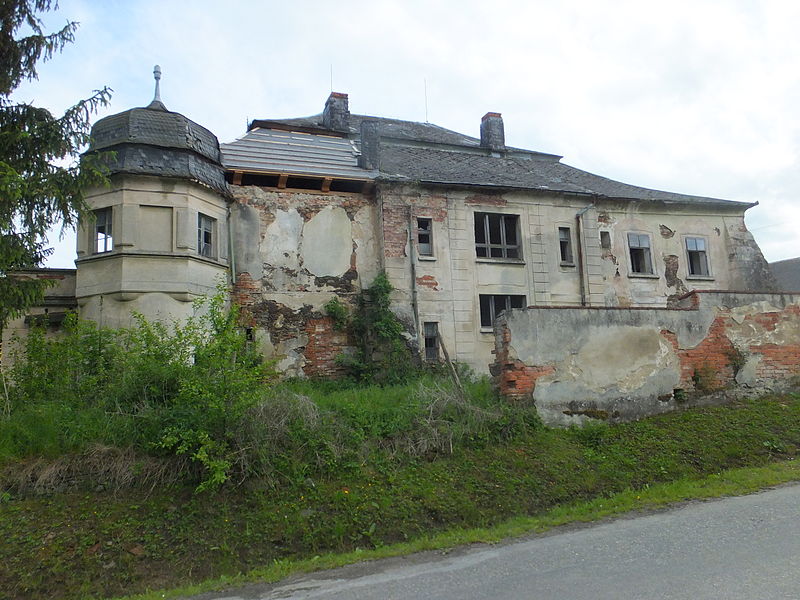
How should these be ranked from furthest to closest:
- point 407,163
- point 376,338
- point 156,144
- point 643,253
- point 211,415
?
point 643,253, point 407,163, point 376,338, point 156,144, point 211,415

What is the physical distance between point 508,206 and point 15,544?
1534 cm

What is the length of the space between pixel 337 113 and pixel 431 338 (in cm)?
999

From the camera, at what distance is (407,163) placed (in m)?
19.5

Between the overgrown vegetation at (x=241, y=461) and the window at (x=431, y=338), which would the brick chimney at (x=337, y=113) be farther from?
the overgrown vegetation at (x=241, y=461)

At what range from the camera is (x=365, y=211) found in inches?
712

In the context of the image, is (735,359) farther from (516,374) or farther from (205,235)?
(205,235)

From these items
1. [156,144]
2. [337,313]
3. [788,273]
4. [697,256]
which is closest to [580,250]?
[697,256]

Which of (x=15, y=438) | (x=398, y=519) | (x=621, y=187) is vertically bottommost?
(x=398, y=519)

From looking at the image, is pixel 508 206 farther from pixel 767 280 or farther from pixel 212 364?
pixel 212 364

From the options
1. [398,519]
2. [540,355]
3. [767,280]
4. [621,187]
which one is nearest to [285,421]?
[398,519]

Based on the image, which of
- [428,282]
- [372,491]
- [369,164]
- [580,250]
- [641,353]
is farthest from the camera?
[580,250]

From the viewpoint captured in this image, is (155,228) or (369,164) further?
(369,164)

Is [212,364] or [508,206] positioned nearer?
[212,364]

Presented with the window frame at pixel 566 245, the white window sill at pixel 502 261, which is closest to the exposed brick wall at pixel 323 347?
the white window sill at pixel 502 261
